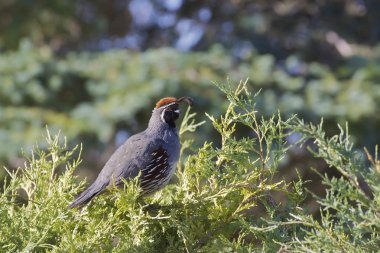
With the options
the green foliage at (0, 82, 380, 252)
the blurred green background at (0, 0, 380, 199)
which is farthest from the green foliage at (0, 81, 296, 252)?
the blurred green background at (0, 0, 380, 199)

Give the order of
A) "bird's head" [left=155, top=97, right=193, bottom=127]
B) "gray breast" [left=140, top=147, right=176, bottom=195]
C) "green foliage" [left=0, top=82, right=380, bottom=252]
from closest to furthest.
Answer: "green foliage" [left=0, top=82, right=380, bottom=252]
"gray breast" [left=140, top=147, right=176, bottom=195]
"bird's head" [left=155, top=97, right=193, bottom=127]

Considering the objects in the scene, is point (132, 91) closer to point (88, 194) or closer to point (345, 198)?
point (88, 194)

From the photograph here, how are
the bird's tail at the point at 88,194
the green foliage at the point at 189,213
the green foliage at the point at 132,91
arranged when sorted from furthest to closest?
the green foliage at the point at 132,91
the bird's tail at the point at 88,194
the green foliage at the point at 189,213

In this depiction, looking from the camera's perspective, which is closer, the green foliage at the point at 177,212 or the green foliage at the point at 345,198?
the green foliage at the point at 345,198

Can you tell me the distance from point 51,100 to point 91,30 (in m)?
3.15

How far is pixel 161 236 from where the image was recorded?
2.61 metres

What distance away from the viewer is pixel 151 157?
341 centimetres

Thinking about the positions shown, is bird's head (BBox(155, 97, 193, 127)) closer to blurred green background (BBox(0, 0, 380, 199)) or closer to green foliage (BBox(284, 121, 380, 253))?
green foliage (BBox(284, 121, 380, 253))

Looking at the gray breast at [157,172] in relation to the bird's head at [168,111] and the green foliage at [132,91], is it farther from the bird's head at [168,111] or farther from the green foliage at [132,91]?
the green foliage at [132,91]

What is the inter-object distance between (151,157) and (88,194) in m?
0.56

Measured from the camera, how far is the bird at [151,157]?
10.5 feet

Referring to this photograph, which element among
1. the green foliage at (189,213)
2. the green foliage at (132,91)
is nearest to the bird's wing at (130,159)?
the green foliage at (189,213)

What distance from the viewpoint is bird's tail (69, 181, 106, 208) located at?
2.73 meters

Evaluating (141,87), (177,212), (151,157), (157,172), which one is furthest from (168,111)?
(141,87)
